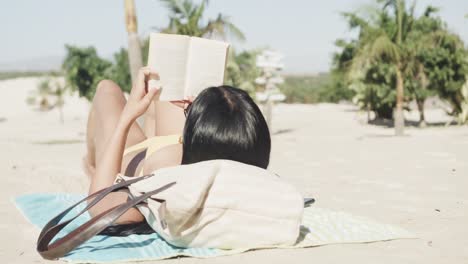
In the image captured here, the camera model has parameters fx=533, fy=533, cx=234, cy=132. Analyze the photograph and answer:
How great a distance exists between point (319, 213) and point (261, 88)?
12230 millimetres

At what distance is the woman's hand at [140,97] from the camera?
2775 millimetres

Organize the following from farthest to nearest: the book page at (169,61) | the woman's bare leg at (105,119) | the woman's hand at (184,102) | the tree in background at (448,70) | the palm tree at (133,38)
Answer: the tree in background at (448,70)
the palm tree at (133,38)
the woman's bare leg at (105,119)
the woman's hand at (184,102)
the book page at (169,61)

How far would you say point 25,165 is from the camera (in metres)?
6.76

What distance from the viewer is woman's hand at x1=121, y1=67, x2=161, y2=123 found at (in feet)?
9.11

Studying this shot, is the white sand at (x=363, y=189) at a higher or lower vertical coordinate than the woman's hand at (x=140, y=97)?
lower

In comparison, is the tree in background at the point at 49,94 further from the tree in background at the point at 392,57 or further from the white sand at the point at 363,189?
the white sand at the point at 363,189

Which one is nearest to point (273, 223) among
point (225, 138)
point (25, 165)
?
point (225, 138)

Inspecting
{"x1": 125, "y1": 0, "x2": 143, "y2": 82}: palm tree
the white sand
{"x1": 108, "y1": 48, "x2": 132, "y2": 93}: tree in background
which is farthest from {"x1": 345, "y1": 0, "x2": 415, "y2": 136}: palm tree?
{"x1": 108, "y1": 48, "x2": 132, "y2": 93}: tree in background

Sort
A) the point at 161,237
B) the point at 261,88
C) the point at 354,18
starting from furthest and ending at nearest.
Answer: the point at 354,18 → the point at 261,88 → the point at 161,237

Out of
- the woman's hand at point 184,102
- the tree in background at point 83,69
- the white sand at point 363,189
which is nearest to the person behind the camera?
the white sand at point 363,189

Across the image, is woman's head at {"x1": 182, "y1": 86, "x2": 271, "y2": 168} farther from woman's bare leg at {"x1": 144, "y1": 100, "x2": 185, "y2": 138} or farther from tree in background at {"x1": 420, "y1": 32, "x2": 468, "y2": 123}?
tree in background at {"x1": 420, "y1": 32, "x2": 468, "y2": 123}

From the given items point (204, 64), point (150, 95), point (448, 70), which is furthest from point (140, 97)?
point (448, 70)

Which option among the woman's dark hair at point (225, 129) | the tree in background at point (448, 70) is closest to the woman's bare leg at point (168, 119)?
the woman's dark hair at point (225, 129)

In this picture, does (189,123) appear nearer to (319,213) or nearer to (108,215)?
(108,215)
